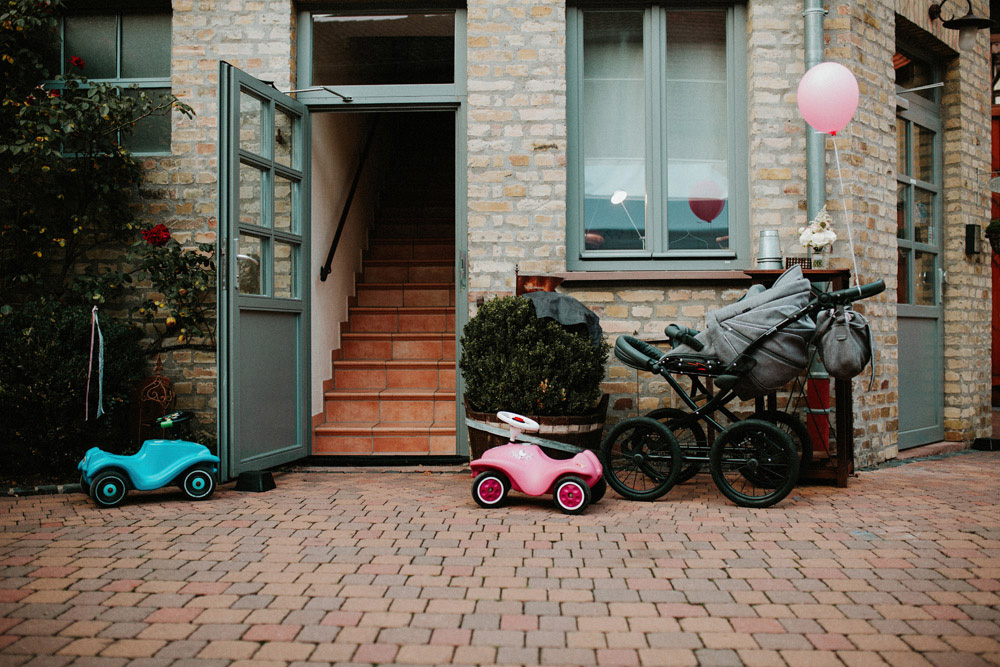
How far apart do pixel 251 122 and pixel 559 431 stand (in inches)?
111

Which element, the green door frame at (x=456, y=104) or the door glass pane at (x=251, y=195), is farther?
the green door frame at (x=456, y=104)

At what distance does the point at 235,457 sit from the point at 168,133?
2.61 metres

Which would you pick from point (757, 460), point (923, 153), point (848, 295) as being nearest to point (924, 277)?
point (923, 153)

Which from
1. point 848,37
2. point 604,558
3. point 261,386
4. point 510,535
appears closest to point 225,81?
point 261,386

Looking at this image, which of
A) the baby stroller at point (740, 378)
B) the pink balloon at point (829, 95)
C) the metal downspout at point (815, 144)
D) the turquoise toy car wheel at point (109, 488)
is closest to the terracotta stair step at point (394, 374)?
the baby stroller at point (740, 378)

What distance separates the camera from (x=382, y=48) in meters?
5.75

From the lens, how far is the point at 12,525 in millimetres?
3809

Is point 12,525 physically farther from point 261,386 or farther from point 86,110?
point 86,110

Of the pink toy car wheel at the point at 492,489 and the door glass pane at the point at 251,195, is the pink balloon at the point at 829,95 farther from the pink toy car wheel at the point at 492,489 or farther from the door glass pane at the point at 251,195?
the door glass pane at the point at 251,195

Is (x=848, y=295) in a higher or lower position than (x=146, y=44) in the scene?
lower

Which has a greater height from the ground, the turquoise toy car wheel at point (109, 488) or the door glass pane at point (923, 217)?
the door glass pane at point (923, 217)

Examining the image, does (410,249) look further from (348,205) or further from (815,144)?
(815,144)

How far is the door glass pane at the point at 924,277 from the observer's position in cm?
644

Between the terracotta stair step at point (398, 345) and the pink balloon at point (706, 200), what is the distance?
7.77 ft
